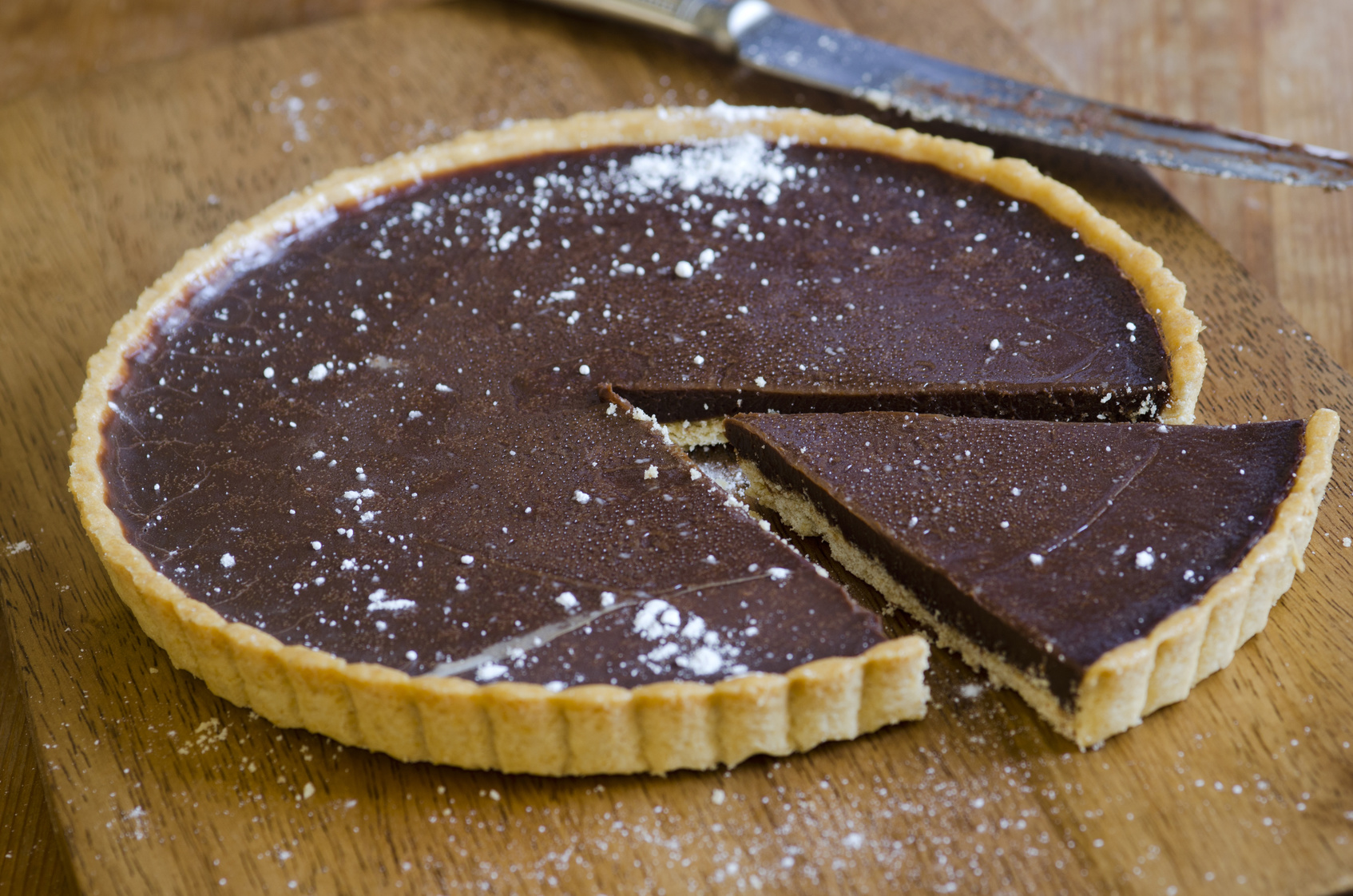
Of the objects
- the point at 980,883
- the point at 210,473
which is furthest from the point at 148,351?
the point at 980,883

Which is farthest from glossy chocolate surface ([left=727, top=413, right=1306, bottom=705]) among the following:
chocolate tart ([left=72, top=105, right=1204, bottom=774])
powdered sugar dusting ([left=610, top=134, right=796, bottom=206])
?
powdered sugar dusting ([left=610, top=134, right=796, bottom=206])

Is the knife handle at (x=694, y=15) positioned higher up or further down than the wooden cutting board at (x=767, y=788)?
higher up

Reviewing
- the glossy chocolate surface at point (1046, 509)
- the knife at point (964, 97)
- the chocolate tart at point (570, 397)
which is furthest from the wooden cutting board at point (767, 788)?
the knife at point (964, 97)

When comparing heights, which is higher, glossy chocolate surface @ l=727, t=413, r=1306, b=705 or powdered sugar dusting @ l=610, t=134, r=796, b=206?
powdered sugar dusting @ l=610, t=134, r=796, b=206

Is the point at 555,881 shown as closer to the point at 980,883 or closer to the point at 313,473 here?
the point at 980,883

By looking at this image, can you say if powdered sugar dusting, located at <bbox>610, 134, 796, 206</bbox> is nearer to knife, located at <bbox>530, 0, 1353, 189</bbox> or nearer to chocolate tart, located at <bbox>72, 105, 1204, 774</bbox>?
chocolate tart, located at <bbox>72, 105, 1204, 774</bbox>

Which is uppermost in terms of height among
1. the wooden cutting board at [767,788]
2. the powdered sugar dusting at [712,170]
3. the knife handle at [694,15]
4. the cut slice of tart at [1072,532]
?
the knife handle at [694,15]

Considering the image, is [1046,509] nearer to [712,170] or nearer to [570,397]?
[570,397]

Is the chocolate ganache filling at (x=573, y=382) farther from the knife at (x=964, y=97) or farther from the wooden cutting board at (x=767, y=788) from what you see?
the knife at (x=964, y=97)
